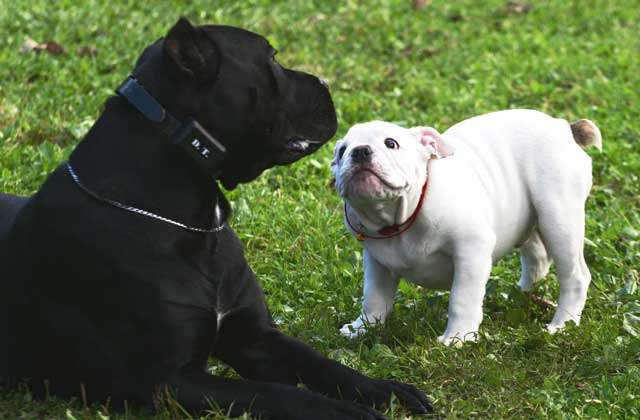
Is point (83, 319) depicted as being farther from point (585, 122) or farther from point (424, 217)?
point (585, 122)

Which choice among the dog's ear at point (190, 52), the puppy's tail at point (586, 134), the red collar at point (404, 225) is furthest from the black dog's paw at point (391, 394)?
the puppy's tail at point (586, 134)

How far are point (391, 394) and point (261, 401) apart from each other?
489 mm

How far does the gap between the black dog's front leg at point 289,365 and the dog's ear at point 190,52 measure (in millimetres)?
942

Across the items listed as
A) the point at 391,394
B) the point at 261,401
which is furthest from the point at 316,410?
the point at 391,394

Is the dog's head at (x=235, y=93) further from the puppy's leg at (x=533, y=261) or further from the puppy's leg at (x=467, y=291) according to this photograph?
the puppy's leg at (x=533, y=261)

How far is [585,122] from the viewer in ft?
17.2

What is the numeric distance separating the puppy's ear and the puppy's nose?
33 centimetres

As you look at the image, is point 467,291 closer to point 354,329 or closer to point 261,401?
point 354,329

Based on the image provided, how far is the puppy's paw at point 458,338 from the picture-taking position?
15.1ft

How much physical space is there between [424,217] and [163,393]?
1341 mm

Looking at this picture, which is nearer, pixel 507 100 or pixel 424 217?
pixel 424 217

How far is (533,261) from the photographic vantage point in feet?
17.8

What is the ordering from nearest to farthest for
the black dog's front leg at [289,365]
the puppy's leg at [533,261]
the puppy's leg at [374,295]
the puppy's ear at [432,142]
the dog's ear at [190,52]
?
the dog's ear at [190,52] < the black dog's front leg at [289,365] < the puppy's ear at [432,142] < the puppy's leg at [374,295] < the puppy's leg at [533,261]

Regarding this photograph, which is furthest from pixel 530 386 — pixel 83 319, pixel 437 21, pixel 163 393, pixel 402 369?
pixel 437 21
